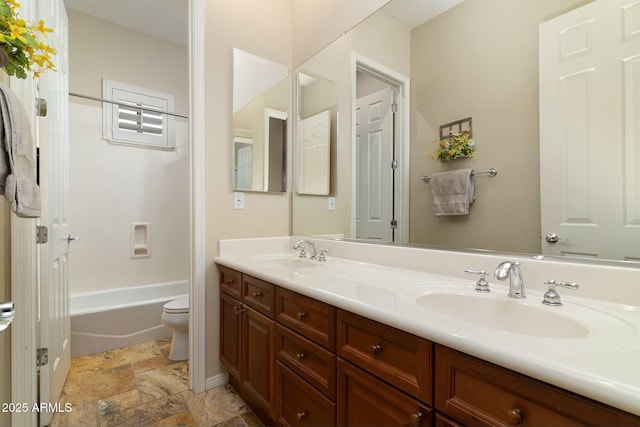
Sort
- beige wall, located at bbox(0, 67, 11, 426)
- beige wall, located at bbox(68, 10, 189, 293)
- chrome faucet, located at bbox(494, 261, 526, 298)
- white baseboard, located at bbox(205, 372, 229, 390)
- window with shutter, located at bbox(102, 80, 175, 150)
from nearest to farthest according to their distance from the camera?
1. chrome faucet, located at bbox(494, 261, 526, 298)
2. beige wall, located at bbox(0, 67, 11, 426)
3. white baseboard, located at bbox(205, 372, 229, 390)
4. beige wall, located at bbox(68, 10, 189, 293)
5. window with shutter, located at bbox(102, 80, 175, 150)

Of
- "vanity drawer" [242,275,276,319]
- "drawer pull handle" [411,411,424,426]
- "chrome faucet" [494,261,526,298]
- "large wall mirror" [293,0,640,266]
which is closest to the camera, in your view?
"drawer pull handle" [411,411,424,426]

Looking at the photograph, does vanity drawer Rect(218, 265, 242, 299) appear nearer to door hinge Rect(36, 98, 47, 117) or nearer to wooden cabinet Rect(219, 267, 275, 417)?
wooden cabinet Rect(219, 267, 275, 417)

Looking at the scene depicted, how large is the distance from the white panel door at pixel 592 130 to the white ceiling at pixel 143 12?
8.76 feet

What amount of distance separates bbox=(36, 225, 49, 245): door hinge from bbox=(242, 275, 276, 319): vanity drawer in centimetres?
96

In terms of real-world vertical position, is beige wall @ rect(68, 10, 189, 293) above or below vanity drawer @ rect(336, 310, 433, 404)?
above

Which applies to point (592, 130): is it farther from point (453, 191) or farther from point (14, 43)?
point (14, 43)

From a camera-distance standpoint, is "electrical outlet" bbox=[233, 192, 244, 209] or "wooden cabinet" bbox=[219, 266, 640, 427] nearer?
"wooden cabinet" bbox=[219, 266, 640, 427]

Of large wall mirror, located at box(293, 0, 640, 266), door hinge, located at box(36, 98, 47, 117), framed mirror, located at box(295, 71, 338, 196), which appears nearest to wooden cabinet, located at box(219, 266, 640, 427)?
large wall mirror, located at box(293, 0, 640, 266)

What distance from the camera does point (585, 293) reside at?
0.89 meters

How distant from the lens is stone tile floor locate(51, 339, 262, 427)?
59.4 inches

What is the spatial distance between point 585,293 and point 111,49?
12.6 ft

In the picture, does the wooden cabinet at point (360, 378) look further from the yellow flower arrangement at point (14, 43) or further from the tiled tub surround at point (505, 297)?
the yellow flower arrangement at point (14, 43)

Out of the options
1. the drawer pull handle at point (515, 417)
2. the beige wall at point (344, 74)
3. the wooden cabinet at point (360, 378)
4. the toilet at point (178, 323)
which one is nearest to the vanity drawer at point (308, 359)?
the wooden cabinet at point (360, 378)

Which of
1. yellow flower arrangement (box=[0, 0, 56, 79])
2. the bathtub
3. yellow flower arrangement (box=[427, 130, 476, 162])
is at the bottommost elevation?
the bathtub
